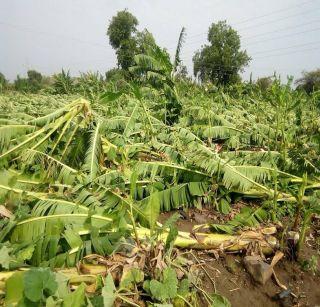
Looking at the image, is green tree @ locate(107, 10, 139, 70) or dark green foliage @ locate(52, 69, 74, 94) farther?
green tree @ locate(107, 10, 139, 70)

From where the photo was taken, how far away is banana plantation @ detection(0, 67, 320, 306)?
1.86 metres

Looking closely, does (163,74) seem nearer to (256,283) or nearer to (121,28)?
(256,283)

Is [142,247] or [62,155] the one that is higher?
[62,155]

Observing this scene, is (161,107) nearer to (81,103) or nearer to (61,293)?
(81,103)

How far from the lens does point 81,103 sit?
3625 millimetres

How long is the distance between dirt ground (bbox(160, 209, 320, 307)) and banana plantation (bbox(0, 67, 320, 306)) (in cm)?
4

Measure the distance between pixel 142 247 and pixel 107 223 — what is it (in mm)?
362

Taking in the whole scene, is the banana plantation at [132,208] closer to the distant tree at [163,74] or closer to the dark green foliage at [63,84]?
the distant tree at [163,74]

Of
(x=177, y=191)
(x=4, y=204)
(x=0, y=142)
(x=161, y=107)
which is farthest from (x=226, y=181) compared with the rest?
(x=161, y=107)

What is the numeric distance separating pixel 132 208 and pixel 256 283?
108 centimetres

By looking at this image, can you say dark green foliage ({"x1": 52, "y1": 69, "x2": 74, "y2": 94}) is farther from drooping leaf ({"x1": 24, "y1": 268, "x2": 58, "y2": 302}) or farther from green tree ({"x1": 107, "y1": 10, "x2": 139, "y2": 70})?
green tree ({"x1": 107, "y1": 10, "x2": 139, "y2": 70})

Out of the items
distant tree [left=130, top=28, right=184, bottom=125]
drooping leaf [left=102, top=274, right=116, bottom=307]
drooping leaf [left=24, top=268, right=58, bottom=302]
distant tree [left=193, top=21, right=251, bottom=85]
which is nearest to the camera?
drooping leaf [left=24, top=268, right=58, bottom=302]

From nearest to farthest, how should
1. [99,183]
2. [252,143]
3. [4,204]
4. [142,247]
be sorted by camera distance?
[142,247], [4,204], [99,183], [252,143]

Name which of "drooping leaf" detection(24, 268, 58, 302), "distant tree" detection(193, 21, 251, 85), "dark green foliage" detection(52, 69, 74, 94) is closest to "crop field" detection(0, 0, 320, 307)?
"drooping leaf" detection(24, 268, 58, 302)
